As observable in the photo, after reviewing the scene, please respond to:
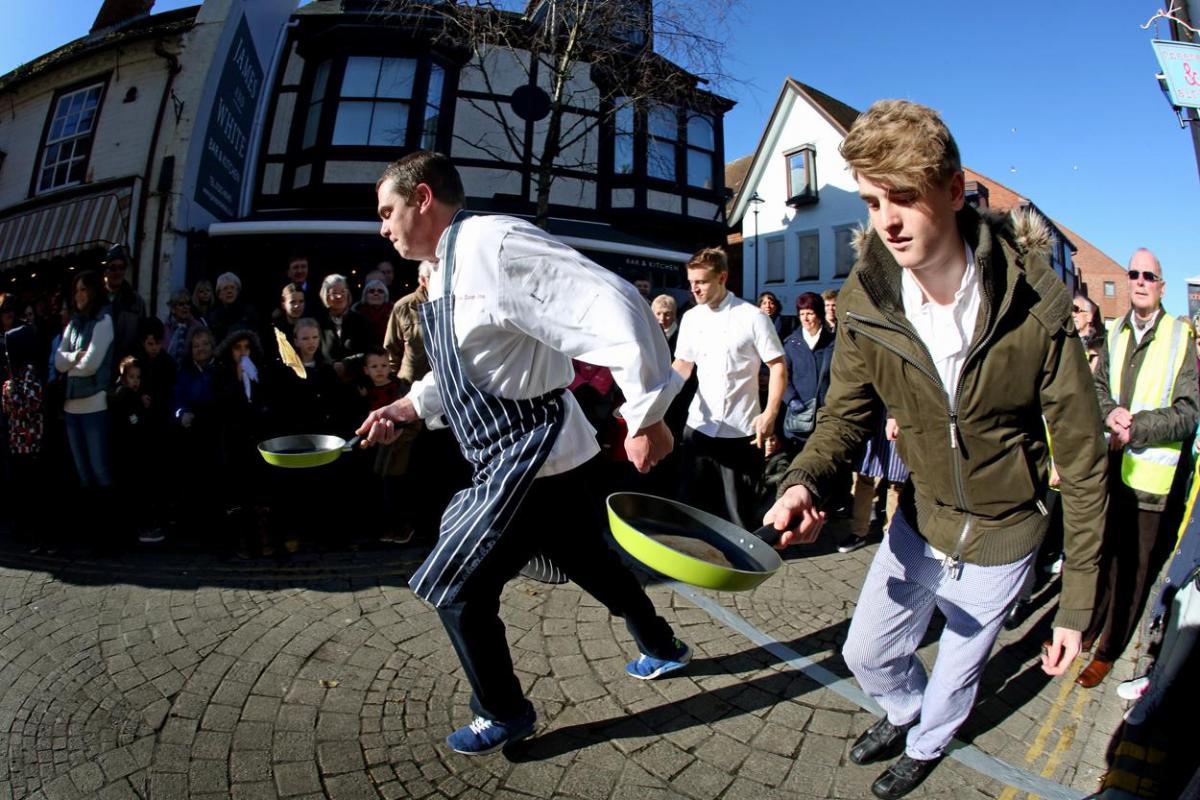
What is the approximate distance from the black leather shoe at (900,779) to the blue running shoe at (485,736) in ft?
4.53

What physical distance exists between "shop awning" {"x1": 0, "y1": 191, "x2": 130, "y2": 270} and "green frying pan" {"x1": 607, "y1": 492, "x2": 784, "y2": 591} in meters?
13.0

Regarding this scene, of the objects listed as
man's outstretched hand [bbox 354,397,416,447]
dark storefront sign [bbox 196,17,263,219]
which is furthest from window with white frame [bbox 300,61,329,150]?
man's outstretched hand [bbox 354,397,416,447]

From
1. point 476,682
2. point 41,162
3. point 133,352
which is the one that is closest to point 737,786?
point 476,682

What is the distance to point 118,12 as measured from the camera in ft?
54.5

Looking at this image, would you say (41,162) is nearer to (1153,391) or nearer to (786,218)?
(1153,391)

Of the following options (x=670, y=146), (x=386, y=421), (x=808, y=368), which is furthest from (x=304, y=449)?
(x=670, y=146)

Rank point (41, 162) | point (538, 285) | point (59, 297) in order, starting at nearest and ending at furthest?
point (538, 285)
point (59, 297)
point (41, 162)

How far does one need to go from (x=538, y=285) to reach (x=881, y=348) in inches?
45.5

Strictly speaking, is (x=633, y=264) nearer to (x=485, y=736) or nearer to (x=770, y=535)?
(x=485, y=736)

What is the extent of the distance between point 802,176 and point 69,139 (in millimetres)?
21460

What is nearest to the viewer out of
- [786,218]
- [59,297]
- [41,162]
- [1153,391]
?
[1153,391]

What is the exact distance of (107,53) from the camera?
13.1 metres

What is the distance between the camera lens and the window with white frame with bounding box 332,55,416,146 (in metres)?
13.4

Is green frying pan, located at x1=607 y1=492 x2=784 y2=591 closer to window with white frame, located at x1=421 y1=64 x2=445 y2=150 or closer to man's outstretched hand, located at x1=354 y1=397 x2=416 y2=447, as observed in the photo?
man's outstretched hand, located at x1=354 y1=397 x2=416 y2=447
